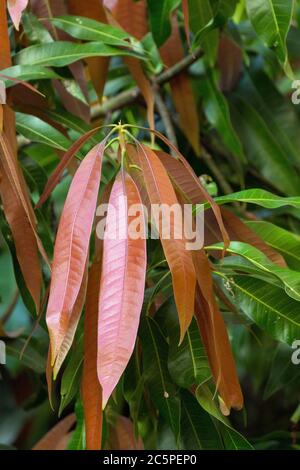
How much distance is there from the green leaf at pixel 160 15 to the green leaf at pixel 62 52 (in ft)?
0.31

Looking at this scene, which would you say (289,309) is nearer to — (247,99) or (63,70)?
(63,70)

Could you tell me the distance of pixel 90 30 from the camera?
968mm

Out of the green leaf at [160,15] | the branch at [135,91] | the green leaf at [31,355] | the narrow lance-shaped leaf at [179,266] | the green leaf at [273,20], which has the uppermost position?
the branch at [135,91]

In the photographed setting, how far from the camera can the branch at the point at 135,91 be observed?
1288 millimetres

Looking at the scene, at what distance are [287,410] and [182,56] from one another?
39.2 inches

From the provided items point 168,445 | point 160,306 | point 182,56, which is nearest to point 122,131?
point 160,306

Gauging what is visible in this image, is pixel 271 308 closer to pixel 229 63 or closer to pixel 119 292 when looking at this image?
pixel 119 292

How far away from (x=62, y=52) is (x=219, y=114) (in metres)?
0.40

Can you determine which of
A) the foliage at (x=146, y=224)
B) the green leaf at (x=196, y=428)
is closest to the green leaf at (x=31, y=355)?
the foliage at (x=146, y=224)

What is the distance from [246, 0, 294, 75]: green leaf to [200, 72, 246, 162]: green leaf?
346 mm

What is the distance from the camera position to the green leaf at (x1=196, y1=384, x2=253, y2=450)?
30.5 inches

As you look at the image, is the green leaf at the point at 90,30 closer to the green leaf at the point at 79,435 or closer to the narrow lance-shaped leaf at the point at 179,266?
the narrow lance-shaped leaf at the point at 179,266

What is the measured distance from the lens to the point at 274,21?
0.92 metres

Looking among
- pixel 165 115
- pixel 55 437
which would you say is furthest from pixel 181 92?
pixel 55 437
